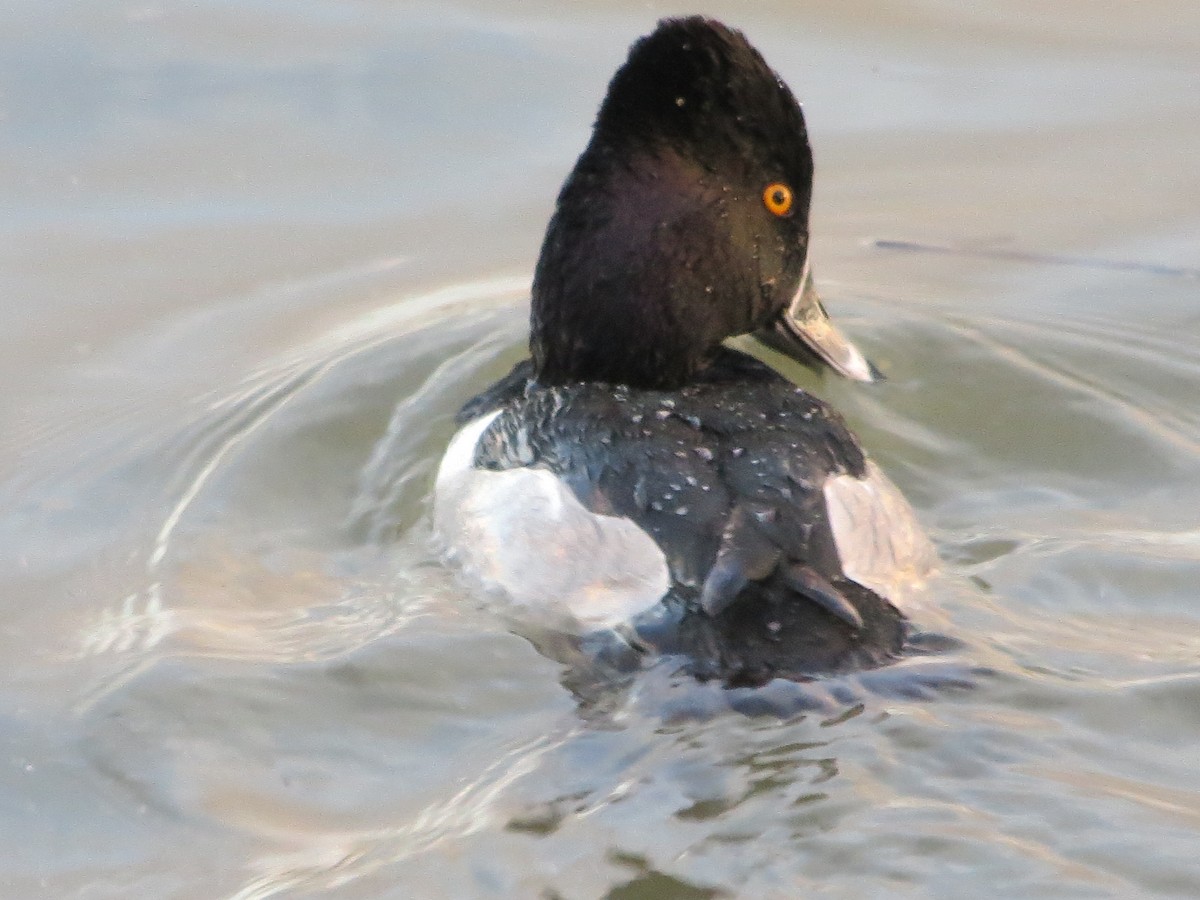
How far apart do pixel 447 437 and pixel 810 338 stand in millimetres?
1288

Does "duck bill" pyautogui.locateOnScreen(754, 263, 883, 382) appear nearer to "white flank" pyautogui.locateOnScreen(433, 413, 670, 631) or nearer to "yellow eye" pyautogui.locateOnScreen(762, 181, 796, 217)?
"yellow eye" pyautogui.locateOnScreen(762, 181, 796, 217)

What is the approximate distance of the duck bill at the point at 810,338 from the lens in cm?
576

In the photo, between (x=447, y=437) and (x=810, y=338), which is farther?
(x=447, y=437)

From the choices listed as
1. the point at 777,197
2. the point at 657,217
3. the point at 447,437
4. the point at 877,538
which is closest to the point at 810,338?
the point at 777,197

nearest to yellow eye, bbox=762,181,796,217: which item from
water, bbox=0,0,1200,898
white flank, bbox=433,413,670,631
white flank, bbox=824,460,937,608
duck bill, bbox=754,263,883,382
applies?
duck bill, bbox=754,263,883,382

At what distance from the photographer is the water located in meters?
4.02

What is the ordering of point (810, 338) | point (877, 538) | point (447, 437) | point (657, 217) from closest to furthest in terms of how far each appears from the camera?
point (877, 538) < point (657, 217) < point (810, 338) < point (447, 437)

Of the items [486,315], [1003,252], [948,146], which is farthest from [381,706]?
[948,146]

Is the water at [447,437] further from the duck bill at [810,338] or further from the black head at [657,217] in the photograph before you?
the black head at [657,217]

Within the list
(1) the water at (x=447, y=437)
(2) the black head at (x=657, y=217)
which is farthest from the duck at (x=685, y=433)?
(1) the water at (x=447, y=437)

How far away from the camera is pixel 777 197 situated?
538 centimetres

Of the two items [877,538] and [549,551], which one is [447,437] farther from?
[877,538]

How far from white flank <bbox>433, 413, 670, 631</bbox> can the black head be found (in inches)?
18.8

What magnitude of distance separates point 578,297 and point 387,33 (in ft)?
11.4
